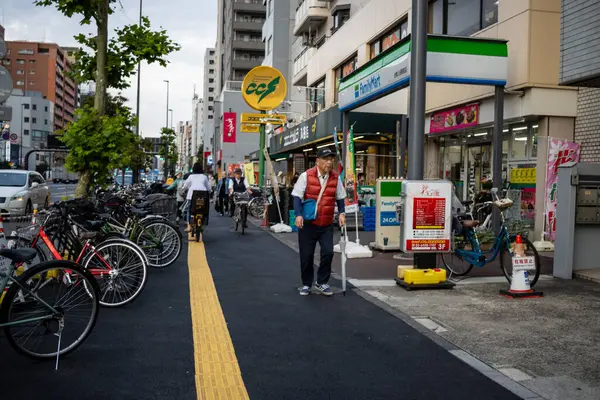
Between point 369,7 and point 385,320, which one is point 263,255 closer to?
point 385,320

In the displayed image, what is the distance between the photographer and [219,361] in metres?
4.59

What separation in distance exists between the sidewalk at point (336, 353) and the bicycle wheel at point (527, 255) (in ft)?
7.68

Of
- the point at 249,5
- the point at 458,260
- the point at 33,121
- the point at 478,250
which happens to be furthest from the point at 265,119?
the point at 33,121

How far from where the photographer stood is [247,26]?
7238 cm

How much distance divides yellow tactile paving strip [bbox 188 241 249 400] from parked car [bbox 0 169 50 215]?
11962mm

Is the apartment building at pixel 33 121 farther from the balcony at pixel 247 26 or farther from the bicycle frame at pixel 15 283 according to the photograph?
the bicycle frame at pixel 15 283

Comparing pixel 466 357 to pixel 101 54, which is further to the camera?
pixel 101 54

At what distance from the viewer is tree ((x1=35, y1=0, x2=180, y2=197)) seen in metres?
10.6

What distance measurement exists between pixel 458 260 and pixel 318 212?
279cm

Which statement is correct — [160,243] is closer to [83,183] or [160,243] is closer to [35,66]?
[83,183]

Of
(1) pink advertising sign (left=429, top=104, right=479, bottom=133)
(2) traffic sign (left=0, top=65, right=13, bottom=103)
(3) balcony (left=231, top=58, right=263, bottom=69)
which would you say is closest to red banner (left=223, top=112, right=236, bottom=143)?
(3) balcony (left=231, top=58, right=263, bottom=69)

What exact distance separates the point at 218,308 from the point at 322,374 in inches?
97.1

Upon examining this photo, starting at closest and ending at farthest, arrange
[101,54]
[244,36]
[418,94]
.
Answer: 1. [418,94]
2. [101,54]
3. [244,36]

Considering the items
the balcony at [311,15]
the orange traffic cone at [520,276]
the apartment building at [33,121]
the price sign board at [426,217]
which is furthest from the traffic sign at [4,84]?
the apartment building at [33,121]
